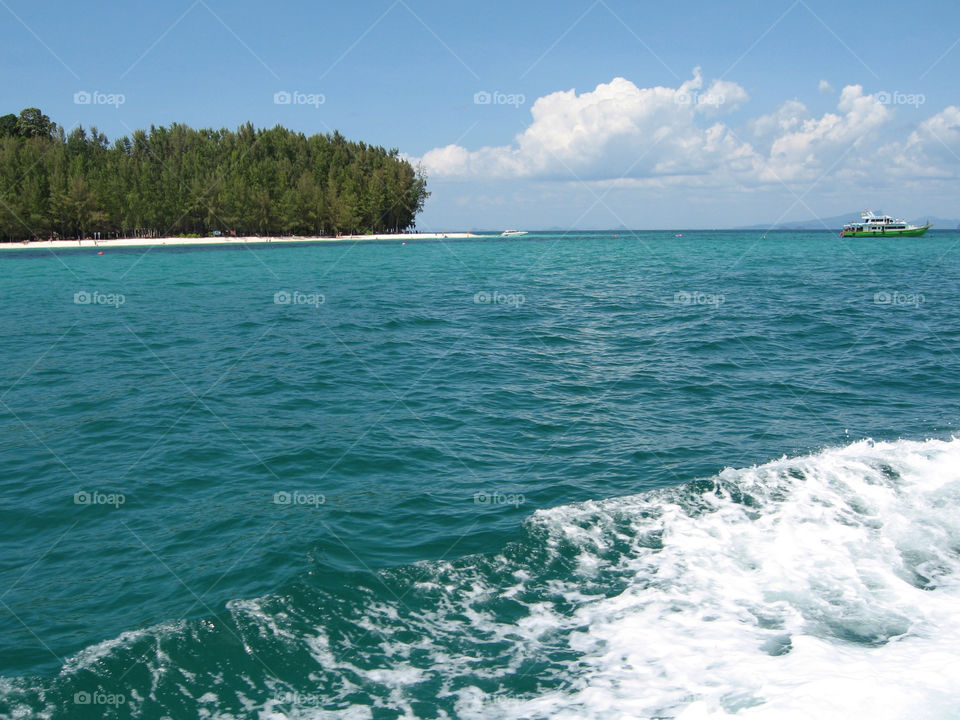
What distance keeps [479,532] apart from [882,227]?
160029 mm

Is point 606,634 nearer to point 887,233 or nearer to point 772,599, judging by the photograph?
point 772,599

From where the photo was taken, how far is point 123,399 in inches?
677

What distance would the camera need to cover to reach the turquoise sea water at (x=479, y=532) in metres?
6.73

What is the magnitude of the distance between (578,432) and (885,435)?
6.73 m

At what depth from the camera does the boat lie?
13888 centimetres

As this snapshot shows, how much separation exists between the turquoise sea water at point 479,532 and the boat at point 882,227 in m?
141

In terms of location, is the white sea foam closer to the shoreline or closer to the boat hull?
the shoreline

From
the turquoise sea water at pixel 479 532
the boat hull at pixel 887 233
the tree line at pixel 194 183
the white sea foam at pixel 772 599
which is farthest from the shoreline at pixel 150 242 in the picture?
the white sea foam at pixel 772 599

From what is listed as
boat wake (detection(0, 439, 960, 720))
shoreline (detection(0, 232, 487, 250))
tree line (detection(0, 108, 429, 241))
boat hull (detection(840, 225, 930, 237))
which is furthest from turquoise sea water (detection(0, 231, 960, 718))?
boat hull (detection(840, 225, 930, 237))

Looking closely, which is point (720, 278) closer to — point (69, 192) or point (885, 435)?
point (885, 435)

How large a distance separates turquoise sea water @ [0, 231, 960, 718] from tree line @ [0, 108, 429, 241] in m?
118

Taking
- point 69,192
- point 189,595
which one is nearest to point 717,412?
point 189,595

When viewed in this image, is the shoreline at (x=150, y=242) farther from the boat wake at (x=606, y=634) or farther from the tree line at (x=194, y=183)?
the boat wake at (x=606, y=634)

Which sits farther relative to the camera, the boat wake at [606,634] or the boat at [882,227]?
the boat at [882,227]
